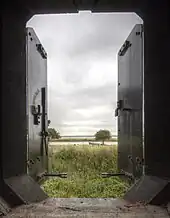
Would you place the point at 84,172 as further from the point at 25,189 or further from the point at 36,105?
the point at 25,189

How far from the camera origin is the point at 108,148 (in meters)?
4.55

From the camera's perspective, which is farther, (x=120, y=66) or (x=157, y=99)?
(x=120, y=66)

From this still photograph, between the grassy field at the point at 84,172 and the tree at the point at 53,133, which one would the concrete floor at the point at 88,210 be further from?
the tree at the point at 53,133

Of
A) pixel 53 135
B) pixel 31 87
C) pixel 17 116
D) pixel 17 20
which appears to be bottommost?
pixel 53 135

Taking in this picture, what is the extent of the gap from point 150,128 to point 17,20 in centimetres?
125

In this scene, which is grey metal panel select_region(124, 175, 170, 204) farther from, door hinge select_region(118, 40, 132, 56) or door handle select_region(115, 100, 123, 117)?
door hinge select_region(118, 40, 132, 56)

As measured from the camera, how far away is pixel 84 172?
154 inches

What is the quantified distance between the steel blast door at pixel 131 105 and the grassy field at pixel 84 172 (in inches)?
9.2

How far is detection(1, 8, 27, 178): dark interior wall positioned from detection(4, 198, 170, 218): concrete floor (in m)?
0.32

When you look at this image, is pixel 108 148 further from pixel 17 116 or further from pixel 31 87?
pixel 17 116

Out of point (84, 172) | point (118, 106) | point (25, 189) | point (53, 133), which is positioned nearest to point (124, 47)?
point (118, 106)

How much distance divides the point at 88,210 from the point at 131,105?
1106mm

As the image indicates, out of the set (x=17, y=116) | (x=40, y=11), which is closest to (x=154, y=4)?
(x=40, y=11)

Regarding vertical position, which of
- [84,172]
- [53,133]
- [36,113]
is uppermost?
[36,113]
